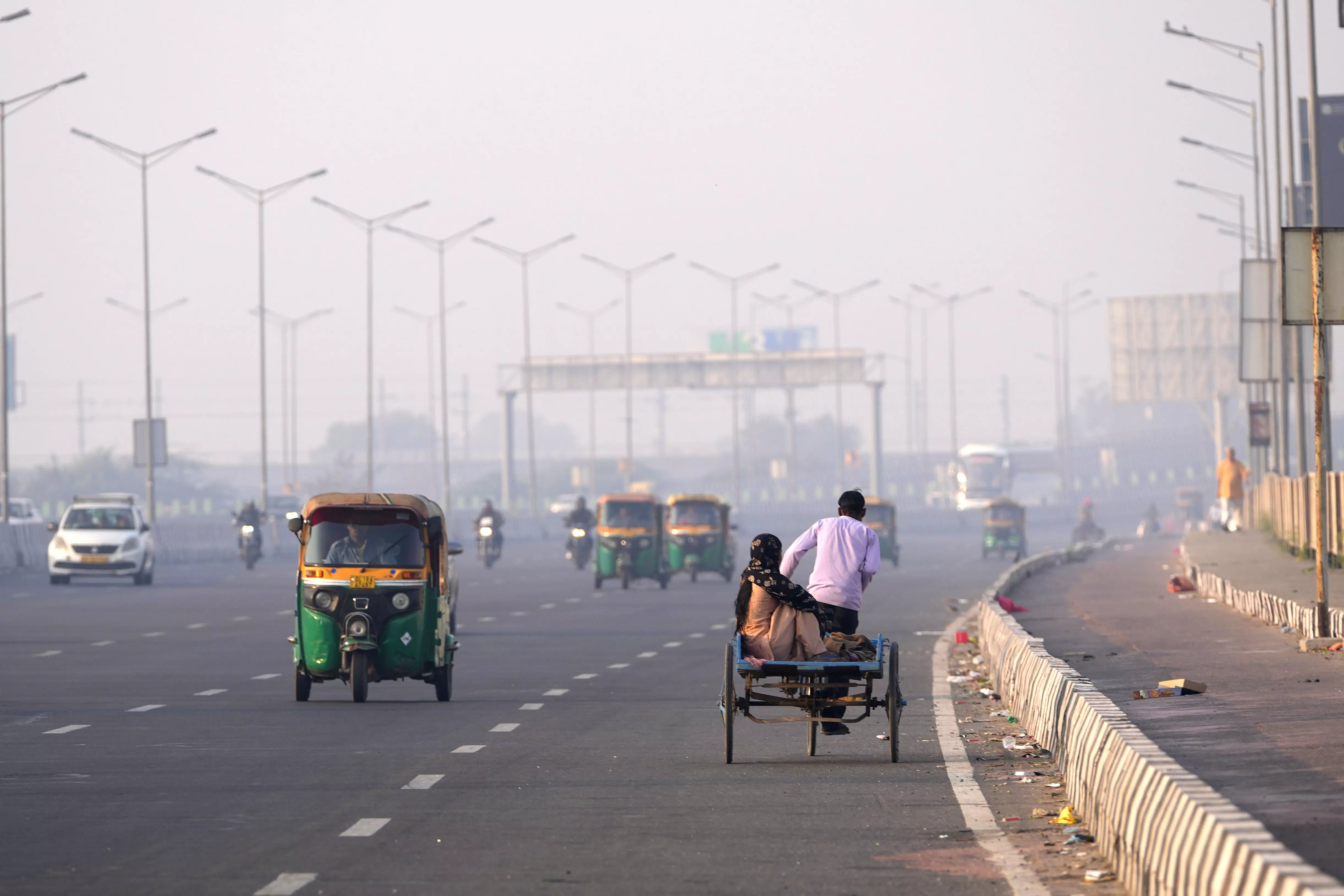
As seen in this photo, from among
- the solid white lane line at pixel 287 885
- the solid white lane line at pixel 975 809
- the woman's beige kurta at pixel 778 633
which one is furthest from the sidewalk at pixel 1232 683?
the solid white lane line at pixel 287 885

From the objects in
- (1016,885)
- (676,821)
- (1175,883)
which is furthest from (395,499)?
(1175,883)

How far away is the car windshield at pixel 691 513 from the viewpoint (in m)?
48.0

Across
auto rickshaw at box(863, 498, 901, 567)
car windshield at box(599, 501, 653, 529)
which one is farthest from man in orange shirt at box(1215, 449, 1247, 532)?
car windshield at box(599, 501, 653, 529)

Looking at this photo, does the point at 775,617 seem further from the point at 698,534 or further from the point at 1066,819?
the point at 698,534

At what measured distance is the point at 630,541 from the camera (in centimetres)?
4522

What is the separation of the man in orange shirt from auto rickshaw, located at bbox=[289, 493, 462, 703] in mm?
34468

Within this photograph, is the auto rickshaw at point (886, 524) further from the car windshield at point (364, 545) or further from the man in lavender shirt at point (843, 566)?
the man in lavender shirt at point (843, 566)

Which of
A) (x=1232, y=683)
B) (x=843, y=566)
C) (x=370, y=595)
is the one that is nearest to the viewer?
(x=843, y=566)

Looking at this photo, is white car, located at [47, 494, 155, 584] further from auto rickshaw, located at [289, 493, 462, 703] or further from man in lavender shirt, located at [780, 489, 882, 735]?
man in lavender shirt, located at [780, 489, 882, 735]

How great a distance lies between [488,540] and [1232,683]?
41.6m

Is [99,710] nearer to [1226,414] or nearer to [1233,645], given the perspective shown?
[1233,645]

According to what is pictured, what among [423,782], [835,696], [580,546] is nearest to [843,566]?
[835,696]

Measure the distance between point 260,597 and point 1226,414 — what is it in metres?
81.5

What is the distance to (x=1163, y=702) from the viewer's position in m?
16.2
